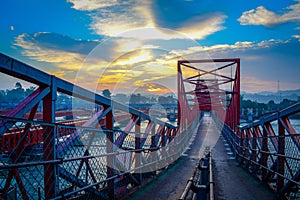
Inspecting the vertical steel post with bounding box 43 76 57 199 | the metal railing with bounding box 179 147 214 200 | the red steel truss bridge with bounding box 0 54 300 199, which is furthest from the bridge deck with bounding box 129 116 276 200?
the vertical steel post with bounding box 43 76 57 199

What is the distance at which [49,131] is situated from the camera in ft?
9.01

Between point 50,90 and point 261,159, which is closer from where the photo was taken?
point 50,90

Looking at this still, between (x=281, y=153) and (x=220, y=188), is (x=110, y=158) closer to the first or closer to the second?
(x=220, y=188)

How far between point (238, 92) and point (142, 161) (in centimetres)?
1104

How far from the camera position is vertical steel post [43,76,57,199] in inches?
109

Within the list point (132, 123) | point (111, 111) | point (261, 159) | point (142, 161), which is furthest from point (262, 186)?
point (111, 111)

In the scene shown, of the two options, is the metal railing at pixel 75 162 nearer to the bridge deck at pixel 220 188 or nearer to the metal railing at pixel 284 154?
the bridge deck at pixel 220 188

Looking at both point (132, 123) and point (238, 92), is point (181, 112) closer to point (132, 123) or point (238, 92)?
point (238, 92)

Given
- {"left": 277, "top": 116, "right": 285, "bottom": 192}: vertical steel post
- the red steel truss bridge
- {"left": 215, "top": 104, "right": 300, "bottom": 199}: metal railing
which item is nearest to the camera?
the red steel truss bridge

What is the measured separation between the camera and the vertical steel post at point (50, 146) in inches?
109

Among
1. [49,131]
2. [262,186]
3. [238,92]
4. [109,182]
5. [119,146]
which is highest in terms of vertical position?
[238,92]

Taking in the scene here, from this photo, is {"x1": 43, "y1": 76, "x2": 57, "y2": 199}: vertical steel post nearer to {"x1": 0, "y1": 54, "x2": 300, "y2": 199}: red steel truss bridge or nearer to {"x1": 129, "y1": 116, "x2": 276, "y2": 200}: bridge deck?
{"x1": 0, "y1": 54, "x2": 300, "y2": 199}: red steel truss bridge

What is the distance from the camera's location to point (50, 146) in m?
2.80

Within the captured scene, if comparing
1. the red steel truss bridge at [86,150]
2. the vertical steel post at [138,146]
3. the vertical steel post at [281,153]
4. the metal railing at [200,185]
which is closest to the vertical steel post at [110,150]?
the red steel truss bridge at [86,150]
